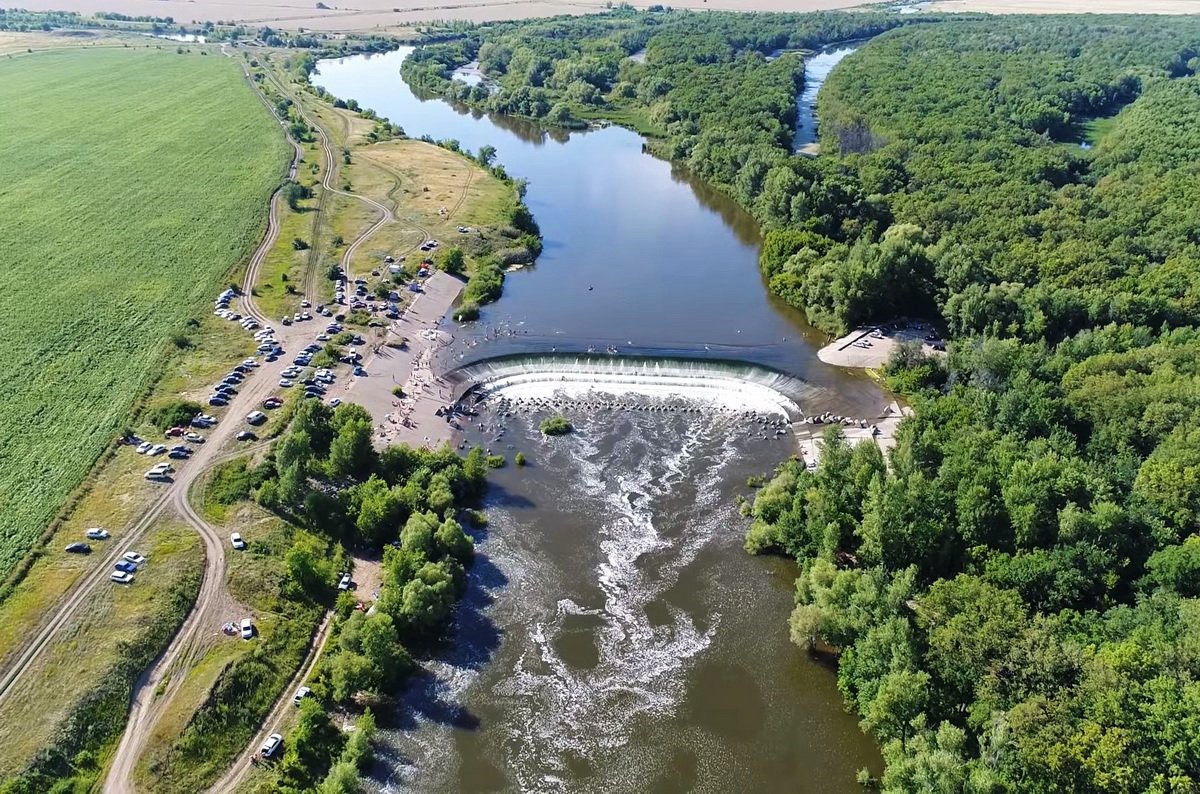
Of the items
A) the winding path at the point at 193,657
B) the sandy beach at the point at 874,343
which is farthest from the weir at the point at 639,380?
the winding path at the point at 193,657

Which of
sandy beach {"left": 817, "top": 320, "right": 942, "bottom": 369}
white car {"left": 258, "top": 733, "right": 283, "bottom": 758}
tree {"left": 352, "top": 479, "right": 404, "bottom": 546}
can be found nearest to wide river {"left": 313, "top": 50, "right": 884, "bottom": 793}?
sandy beach {"left": 817, "top": 320, "right": 942, "bottom": 369}

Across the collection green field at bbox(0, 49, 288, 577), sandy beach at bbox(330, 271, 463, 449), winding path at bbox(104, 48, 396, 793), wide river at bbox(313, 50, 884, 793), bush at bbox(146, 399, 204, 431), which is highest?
green field at bbox(0, 49, 288, 577)

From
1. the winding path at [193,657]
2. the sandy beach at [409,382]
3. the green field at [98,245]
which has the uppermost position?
the green field at [98,245]

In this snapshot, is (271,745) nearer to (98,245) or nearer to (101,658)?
(101,658)

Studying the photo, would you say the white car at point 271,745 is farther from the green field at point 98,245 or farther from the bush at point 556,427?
the bush at point 556,427

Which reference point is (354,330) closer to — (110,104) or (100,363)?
(100,363)

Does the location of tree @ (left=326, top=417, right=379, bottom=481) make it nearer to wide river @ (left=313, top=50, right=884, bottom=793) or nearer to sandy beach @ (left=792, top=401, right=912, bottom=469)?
wide river @ (left=313, top=50, right=884, bottom=793)
